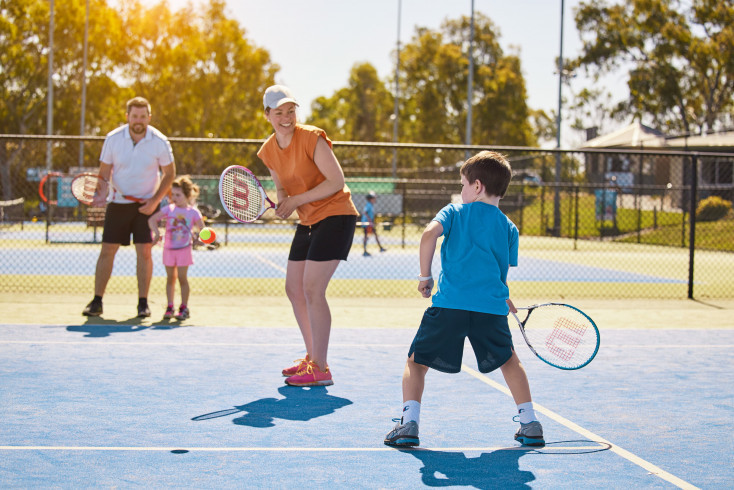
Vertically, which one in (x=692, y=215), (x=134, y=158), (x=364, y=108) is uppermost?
(x=364, y=108)

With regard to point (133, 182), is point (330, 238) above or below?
below

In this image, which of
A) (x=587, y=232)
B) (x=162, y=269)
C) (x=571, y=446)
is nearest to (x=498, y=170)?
(x=571, y=446)

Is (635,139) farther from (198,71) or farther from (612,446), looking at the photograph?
(612,446)

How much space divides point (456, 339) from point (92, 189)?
213 inches

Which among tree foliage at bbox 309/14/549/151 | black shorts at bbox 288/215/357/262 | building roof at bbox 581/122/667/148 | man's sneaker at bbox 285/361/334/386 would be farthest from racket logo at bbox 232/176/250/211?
tree foliage at bbox 309/14/549/151

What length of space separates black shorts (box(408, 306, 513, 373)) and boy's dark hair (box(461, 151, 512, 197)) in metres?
0.62

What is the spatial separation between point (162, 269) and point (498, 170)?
35.6 feet

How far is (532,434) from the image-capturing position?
4.17 m

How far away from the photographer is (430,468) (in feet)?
12.4

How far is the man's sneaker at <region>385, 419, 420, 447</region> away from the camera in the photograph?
13.4ft

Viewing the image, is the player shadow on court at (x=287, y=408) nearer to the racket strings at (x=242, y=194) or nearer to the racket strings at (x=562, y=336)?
the racket strings at (x=562, y=336)

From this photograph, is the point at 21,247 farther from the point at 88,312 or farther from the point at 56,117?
the point at 56,117

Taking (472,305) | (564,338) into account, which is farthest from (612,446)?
(472,305)

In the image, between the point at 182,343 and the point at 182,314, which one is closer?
the point at 182,343
